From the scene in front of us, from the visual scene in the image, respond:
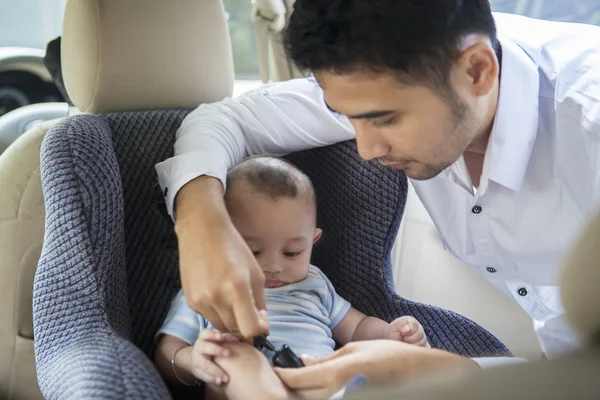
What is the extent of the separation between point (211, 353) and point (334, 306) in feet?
1.11

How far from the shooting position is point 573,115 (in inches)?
36.7

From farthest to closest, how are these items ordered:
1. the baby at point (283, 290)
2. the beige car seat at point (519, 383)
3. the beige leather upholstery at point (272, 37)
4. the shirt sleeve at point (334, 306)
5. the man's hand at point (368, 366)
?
the beige leather upholstery at point (272, 37) < the shirt sleeve at point (334, 306) < the baby at point (283, 290) < the man's hand at point (368, 366) < the beige car seat at point (519, 383)

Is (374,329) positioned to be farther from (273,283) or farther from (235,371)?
(235,371)

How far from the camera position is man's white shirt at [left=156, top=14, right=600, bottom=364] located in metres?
0.96

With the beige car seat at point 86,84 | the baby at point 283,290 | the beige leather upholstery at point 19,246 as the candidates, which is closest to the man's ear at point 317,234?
the baby at point 283,290

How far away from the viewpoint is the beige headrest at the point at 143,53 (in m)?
1.15

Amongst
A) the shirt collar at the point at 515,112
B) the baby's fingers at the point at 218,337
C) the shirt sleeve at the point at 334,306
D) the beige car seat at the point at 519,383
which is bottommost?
the shirt sleeve at the point at 334,306

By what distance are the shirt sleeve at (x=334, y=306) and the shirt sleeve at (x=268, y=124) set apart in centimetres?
28

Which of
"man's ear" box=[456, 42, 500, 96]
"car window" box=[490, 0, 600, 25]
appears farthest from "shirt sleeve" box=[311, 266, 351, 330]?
"car window" box=[490, 0, 600, 25]

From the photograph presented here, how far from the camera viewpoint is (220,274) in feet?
2.51

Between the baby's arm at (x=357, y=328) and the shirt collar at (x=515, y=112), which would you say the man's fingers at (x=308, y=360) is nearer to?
the baby's arm at (x=357, y=328)

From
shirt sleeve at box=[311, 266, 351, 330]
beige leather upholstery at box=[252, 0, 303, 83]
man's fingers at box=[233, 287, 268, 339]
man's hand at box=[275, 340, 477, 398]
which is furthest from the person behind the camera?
beige leather upholstery at box=[252, 0, 303, 83]

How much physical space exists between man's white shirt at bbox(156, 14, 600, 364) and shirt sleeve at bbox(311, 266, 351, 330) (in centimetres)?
29

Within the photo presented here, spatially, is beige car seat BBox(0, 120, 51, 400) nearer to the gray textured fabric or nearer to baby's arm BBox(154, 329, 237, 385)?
the gray textured fabric
